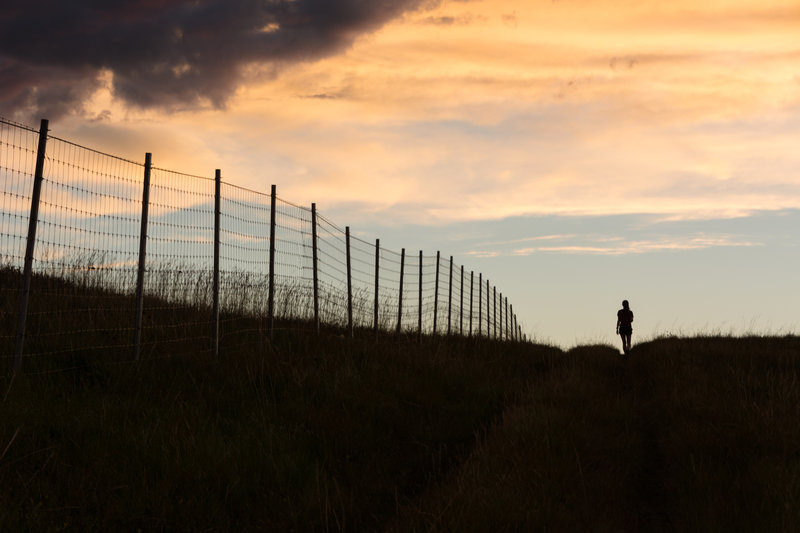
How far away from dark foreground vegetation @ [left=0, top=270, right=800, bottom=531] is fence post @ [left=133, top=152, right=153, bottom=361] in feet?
1.17

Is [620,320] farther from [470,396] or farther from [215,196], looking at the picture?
[215,196]

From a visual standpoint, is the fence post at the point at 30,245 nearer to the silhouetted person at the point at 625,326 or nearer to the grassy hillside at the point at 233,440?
the grassy hillside at the point at 233,440

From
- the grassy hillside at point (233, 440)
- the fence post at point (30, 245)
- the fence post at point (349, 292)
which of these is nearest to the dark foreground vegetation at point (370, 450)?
the grassy hillside at point (233, 440)

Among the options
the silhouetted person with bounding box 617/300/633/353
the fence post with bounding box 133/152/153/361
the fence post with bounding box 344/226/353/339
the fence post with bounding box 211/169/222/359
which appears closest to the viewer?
the fence post with bounding box 133/152/153/361

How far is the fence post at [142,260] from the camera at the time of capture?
28.7 ft

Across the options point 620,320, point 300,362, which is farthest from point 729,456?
point 620,320

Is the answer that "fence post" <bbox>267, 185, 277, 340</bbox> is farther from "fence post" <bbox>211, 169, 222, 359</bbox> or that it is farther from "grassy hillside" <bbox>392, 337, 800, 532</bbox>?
"grassy hillside" <bbox>392, 337, 800, 532</bbox>

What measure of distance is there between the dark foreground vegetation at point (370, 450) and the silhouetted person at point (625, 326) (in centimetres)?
982

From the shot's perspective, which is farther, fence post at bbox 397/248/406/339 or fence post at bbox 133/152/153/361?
fence post at bbox 397/248/406/339

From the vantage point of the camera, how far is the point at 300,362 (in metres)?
9.32

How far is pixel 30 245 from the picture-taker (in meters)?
7.39

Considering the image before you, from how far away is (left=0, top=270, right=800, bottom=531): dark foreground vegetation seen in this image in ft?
16.2

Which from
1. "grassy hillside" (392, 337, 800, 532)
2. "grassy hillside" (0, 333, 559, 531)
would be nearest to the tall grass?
"grassy hillside" (0, 333, 559, 531)

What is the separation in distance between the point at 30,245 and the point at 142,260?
1.72 m
